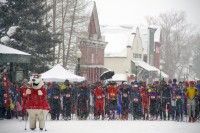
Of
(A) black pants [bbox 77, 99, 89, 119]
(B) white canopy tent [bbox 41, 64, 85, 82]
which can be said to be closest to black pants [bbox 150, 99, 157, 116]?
(A) black pants [bbox 77, 99, 89, 119]

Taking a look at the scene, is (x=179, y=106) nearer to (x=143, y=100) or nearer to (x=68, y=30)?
(x=143, y=100)

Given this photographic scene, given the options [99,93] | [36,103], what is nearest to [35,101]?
[36,103]

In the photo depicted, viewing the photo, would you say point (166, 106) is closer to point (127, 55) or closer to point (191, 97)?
point (191, 97)

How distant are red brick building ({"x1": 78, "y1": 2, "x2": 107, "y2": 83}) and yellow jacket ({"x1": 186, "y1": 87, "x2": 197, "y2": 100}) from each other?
2903 centimetres

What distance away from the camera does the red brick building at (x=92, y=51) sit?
56.1m

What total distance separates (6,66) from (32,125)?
51.0ft

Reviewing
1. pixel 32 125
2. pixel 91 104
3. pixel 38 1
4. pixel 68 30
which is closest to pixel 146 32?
pixel 68 30

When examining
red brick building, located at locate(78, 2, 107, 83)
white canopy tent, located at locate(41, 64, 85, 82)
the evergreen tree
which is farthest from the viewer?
red brick building, located at locate(78, 2, 107, 83)

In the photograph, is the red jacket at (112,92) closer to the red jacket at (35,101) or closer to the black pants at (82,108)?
the black pants at (82,108)

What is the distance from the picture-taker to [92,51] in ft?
194

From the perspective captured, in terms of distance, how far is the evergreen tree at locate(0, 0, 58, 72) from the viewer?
3434 cm

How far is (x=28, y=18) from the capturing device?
3497 cm

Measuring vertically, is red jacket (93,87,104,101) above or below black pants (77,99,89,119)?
above

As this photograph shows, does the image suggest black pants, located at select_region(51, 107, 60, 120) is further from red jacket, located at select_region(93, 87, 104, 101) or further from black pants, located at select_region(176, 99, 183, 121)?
black pants, located at select_region(176, 99, 183, 121)
